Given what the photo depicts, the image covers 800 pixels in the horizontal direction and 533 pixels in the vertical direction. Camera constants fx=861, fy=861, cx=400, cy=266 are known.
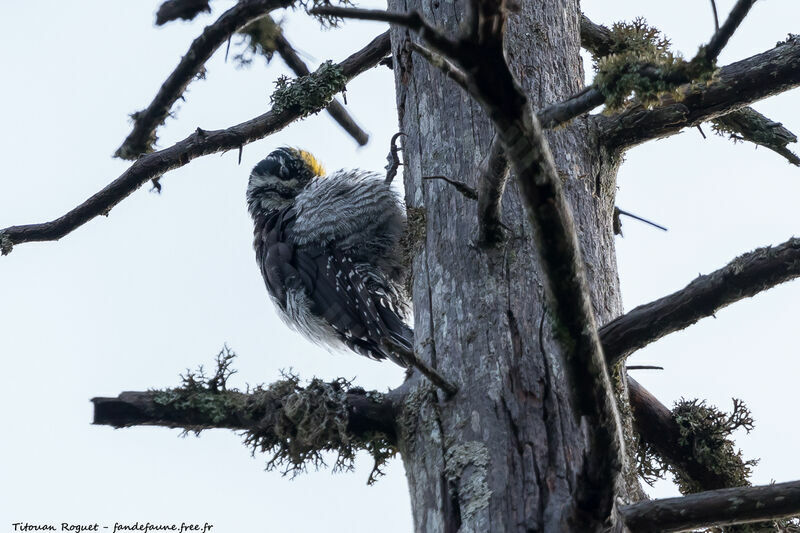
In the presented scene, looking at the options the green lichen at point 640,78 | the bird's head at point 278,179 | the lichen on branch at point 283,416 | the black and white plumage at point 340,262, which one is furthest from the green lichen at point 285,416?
the bird's head at point 278,179

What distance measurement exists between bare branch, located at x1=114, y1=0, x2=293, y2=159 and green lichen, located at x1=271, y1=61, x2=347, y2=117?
1.35ft

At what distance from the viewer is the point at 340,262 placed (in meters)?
4.76

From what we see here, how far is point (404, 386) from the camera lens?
2.46 meters

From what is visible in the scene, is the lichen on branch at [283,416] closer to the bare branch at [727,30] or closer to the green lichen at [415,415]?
the green lichen at [415,415]

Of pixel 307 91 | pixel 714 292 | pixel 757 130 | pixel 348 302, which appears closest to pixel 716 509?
pixel 714 292

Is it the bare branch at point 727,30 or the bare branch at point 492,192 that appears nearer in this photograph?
the bare branch at point 727,30

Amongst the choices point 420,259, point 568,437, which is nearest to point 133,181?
point 420,259

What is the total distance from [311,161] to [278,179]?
283 millimetres

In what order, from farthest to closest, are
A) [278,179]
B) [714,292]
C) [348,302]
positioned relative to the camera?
[278,179]
[348,302]
[714,292]

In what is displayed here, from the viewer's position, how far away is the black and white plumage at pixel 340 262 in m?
4.58

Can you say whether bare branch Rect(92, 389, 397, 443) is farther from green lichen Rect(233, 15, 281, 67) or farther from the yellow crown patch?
the yellow crown patch

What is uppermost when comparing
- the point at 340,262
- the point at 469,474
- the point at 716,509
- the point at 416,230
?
the point at 340,262

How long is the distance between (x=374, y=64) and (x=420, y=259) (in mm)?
1418

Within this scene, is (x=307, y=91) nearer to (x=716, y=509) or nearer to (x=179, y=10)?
(x=179, y=10)
